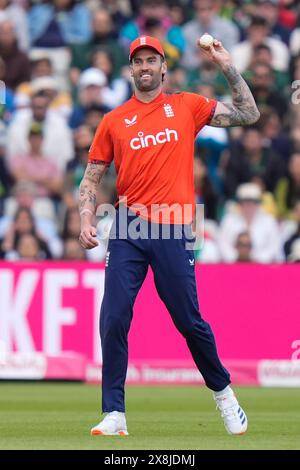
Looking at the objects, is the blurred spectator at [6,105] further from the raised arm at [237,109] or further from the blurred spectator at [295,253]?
the raised arm at [237,109]

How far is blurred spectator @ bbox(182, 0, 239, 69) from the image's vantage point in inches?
723

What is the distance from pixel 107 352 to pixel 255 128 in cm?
851

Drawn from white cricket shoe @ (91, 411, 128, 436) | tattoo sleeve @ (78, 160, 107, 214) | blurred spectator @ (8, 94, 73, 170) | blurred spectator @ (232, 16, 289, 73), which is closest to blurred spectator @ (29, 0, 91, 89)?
blurred spectator @ (8, 94, 73, 170)

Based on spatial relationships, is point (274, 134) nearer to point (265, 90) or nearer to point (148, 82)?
point (265, 90)

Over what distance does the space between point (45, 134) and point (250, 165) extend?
2.58 m

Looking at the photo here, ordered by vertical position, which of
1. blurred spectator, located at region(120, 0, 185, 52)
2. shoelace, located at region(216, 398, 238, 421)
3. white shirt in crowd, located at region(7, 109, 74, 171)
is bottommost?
shoelace, located at region(216, 398, 238, 421)

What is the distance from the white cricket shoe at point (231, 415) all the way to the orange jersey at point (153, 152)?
1.18 m

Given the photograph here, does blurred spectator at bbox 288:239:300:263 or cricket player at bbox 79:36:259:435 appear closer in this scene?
cricket player at bbox 79:36:259:435

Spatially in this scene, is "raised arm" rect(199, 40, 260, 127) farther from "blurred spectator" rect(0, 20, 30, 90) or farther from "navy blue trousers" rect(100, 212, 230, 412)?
"blurred spectator" rect(0, 20, 30, 90)

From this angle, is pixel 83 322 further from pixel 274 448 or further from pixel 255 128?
pixel 274 448

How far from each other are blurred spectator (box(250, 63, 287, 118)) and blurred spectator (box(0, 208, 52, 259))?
3.52m

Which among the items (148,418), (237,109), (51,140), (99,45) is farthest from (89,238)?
(99,45)

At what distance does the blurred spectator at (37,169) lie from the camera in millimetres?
16609

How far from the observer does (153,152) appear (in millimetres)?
8719
